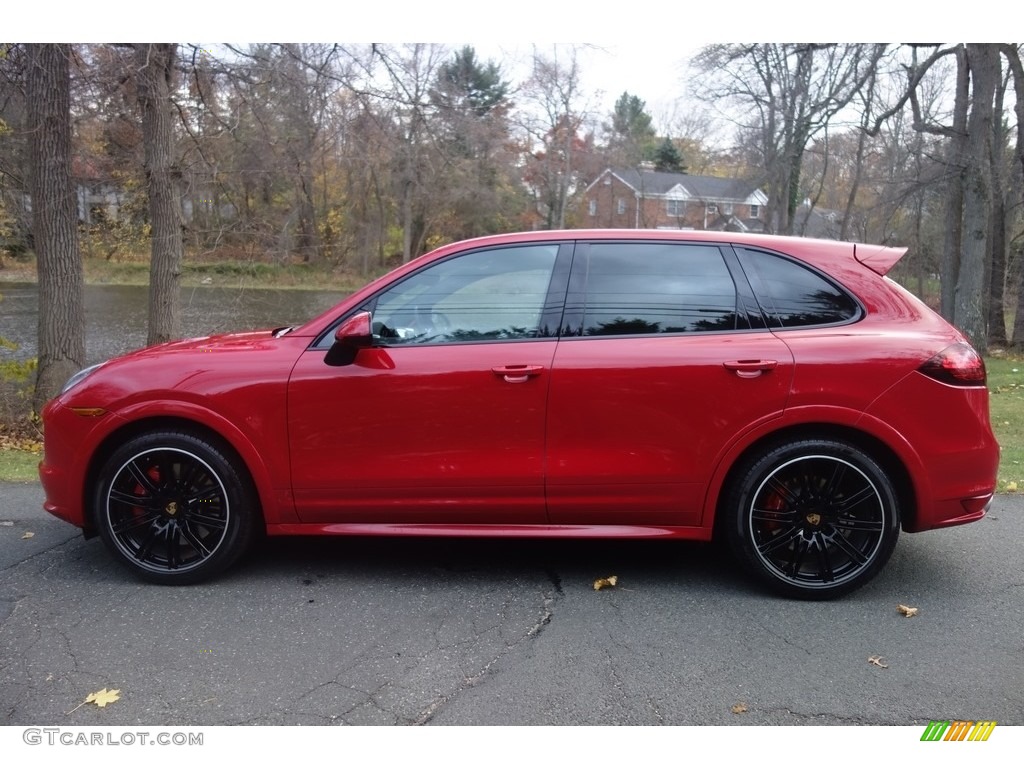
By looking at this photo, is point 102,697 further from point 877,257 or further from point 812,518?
point 877,257

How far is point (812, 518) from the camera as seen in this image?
362 centimetres

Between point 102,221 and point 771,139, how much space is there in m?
22.1

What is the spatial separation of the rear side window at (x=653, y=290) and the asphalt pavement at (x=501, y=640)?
1313 millimetres

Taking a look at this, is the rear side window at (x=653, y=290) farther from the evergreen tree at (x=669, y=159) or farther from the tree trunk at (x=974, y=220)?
the evergreen tree at (x=669, y=159)

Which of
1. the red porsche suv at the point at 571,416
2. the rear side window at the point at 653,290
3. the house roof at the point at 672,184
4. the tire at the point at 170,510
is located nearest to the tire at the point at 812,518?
the red porsche suv at the point at 571,416

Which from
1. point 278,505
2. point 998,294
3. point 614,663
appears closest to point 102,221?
point 278,505

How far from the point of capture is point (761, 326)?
3.64 meters

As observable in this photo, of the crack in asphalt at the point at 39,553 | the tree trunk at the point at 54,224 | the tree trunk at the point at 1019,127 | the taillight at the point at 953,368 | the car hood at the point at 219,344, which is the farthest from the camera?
the tree trunk at the point at 1019,127

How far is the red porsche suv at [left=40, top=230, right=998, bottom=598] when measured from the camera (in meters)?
3.54

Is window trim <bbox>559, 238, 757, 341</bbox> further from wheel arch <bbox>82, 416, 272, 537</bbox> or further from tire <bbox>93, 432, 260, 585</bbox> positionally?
tire <bbox>93, 432, 260, 585</bbox>

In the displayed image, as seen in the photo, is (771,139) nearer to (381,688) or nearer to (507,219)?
(507,219)

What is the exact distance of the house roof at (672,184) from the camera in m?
41.4
